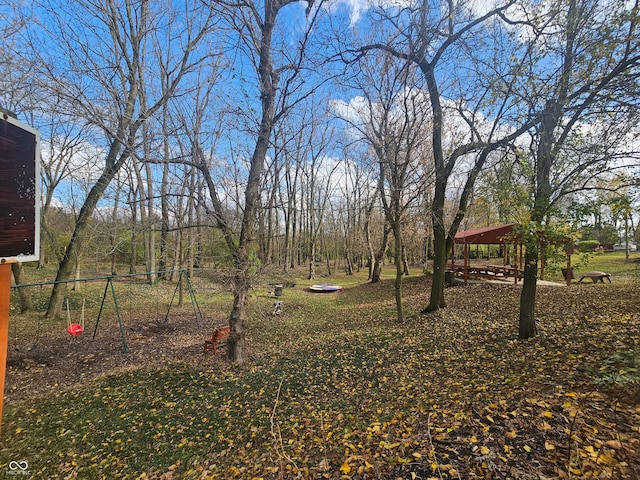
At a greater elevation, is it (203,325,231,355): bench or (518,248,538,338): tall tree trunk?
(518,248,538,338): tall tree trunk

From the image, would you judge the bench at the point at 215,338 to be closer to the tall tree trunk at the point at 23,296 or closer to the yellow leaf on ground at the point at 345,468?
the yellow leaf on ground at the point at 345,468

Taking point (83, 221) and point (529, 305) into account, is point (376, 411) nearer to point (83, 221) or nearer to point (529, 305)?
point (529, 305)

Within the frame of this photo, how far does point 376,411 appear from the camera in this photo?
398 cm

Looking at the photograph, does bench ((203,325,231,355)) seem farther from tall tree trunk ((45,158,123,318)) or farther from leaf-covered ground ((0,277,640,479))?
tall tree trunk ((45,158,123,318))

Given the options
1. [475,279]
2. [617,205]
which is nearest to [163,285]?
[475,279]

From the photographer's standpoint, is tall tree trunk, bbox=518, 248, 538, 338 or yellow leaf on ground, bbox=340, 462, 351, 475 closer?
yellow leaf on ground, bbox=340, 462, 351, 475

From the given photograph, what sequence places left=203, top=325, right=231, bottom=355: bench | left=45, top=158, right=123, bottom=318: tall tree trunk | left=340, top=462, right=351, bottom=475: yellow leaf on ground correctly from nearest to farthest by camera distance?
left=340, top=462, right=351, bottom=475: yellow leaf on ground → left=203, top=325, right=231, bottom=355: bench → left=45, top=158, right=123, bottom=318: tall tree trunk

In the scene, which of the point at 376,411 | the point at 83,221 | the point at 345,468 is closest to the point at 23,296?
the point at 83,221

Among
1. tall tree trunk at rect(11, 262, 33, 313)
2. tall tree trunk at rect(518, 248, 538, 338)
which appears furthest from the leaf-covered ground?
tall tree trunk at rect(11, 262, 33, 313)

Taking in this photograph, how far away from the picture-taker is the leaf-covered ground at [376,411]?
255cm

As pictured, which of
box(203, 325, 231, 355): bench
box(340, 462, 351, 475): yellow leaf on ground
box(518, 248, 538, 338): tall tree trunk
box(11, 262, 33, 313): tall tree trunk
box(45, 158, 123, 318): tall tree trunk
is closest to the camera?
box(340, 462, 351, 475): yellow leaf on ground

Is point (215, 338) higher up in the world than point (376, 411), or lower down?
higher up

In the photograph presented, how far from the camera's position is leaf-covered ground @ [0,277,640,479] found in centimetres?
255

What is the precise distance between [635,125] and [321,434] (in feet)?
22.8
